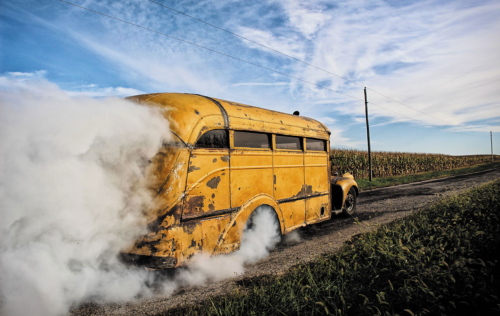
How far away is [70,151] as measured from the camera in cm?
286

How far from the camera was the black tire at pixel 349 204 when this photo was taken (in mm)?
7367

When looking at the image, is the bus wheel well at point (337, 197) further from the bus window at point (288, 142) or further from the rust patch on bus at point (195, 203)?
the rust patch on bus at point (195, 203)

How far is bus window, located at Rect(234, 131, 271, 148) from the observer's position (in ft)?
13.8

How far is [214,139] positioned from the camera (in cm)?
387

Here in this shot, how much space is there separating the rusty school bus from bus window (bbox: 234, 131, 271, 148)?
0.02 meters

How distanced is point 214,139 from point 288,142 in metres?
1.90

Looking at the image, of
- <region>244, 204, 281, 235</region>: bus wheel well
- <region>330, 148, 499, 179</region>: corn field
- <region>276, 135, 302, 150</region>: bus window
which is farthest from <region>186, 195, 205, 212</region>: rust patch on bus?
<region>330, 148, 499, 179</region>: corn field

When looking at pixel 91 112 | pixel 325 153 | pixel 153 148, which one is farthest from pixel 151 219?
pixel 325 153

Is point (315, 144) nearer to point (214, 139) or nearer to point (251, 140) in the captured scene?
point (251, 140)

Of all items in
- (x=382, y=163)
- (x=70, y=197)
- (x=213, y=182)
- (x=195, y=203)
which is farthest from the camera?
(x=382, y=163)

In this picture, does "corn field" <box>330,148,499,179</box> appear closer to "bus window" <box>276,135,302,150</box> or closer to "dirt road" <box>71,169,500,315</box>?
"dirt road" <box>71,169,500,315</box>

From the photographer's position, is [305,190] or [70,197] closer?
[70,197]

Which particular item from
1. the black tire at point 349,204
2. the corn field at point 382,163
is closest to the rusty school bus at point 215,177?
the black tire at point 349,204

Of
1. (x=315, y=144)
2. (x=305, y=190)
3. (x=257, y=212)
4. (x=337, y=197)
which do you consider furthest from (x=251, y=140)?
(x=337, y=197)
